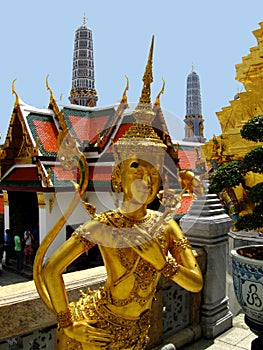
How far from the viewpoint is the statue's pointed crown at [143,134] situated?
2.12 meters

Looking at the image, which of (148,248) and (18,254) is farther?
(18,254)

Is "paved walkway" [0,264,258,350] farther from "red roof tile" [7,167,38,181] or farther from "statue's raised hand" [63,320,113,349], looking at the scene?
"red roof tile" [7,167,38,181]

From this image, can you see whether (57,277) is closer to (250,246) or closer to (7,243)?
(250,246)

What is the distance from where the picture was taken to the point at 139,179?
6.95ft

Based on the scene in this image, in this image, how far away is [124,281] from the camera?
2.16 meters

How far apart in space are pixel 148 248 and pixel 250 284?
199 centimetres

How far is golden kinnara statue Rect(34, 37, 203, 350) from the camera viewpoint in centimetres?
207

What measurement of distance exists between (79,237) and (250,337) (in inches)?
120

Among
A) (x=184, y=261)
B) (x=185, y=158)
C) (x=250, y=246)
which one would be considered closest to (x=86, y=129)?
(x=184, y=261)

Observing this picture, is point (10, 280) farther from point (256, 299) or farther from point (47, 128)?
point (256, 299)

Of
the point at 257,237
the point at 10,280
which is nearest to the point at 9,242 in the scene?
the point at 10,280

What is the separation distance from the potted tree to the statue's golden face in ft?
6.07

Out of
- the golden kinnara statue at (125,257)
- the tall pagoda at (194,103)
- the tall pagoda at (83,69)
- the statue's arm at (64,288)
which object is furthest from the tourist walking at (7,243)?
the tall pagoda at (194,103)

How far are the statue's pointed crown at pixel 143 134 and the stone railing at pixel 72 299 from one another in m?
1.22
